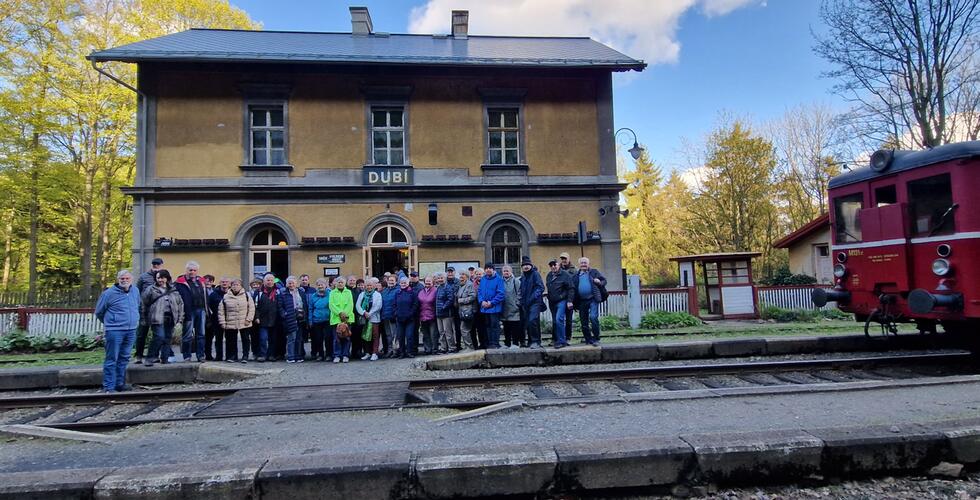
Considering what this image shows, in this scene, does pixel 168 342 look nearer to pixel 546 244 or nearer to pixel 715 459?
pixel 715 459

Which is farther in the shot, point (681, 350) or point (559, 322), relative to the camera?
point (559, 322)

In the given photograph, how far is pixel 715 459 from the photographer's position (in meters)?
3.68

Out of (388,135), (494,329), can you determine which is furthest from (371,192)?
(494,329)

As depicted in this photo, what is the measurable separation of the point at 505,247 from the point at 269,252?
752 centimetres

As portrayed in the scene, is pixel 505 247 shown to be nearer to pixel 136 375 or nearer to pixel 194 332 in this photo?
pixel 194 332

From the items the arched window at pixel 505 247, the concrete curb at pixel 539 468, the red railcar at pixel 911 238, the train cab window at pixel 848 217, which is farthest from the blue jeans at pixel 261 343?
the train cab window at pixel 848 217

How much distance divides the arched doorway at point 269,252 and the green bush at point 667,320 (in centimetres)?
1110

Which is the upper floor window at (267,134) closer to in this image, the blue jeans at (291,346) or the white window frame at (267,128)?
the white window frame at (267,128)

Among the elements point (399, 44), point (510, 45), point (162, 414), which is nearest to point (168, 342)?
point (162, 414)

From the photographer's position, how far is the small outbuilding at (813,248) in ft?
73.9

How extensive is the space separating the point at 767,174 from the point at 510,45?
54.4 feet

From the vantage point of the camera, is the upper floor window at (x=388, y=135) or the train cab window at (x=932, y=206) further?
the upper floor window at (x=388, y=135)

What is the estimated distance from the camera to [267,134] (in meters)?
16.3

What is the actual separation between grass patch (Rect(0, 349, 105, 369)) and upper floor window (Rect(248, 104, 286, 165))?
23.3 ft
